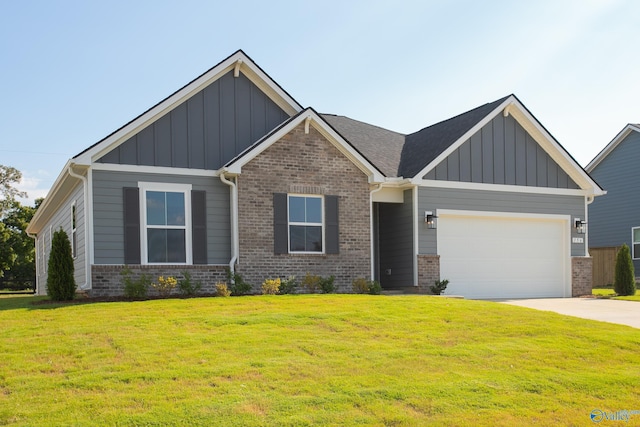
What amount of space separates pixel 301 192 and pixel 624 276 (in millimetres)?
10397

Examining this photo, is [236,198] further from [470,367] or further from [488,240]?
[470,367]

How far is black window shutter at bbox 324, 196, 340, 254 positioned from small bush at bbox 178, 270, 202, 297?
3.44 m

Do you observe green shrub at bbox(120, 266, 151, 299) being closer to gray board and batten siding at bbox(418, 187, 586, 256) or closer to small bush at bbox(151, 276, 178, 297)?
small bush at bbox(151, 276, 178, 297)

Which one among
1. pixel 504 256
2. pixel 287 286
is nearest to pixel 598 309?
pixel 504 256

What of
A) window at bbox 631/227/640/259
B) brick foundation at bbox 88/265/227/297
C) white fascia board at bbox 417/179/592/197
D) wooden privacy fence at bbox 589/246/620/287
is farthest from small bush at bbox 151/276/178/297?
window at bbox 631/227/640/259

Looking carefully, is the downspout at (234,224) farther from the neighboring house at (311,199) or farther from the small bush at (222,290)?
the small bush at (222,290)

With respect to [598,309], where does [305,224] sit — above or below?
Answer: above

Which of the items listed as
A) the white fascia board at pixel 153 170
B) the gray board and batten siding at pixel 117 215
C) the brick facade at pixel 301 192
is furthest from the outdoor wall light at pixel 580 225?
the white fascia board at pixel 153 170

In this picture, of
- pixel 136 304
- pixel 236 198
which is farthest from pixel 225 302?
pixel 236 198

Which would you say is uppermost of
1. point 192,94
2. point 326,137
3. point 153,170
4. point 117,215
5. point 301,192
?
point 192,94

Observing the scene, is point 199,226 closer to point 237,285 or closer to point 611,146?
point 237,285

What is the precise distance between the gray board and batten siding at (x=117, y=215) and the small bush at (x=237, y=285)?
0.57 m

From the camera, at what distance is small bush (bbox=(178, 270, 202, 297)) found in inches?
618

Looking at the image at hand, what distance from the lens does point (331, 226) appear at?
58.0 feet
